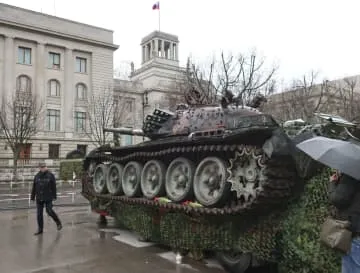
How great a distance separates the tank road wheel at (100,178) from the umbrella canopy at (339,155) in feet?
25.8

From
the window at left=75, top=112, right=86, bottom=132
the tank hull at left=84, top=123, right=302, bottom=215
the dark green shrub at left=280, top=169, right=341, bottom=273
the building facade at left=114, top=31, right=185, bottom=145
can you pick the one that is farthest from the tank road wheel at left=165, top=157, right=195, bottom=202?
the window at left=75, top=112, right=86, bottom=132

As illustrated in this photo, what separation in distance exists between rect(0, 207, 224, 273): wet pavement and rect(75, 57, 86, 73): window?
3976 centimetres

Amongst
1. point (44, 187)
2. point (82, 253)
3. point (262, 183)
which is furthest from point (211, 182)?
point (44, 187)

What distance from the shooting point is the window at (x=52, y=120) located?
46434 millimetres

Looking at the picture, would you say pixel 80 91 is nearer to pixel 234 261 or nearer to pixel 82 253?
pixel 82 253

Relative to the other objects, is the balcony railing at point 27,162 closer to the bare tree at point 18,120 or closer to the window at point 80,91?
the bare tree at point 18,120

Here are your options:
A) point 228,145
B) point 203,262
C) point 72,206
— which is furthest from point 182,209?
point 72,206

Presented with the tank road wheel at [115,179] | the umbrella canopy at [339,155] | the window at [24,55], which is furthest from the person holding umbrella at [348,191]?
the window at [24,55]

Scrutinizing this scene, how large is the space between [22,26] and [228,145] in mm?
42983

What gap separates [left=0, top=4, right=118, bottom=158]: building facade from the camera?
44344mm

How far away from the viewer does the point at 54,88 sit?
47.7 metres

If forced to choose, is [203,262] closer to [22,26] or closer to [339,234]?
[339,234]

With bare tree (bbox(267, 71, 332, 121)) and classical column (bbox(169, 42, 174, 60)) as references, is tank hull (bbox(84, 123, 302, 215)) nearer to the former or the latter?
bare tree (bbox(267, 71, 332, 121))

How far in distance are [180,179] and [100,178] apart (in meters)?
3.98
